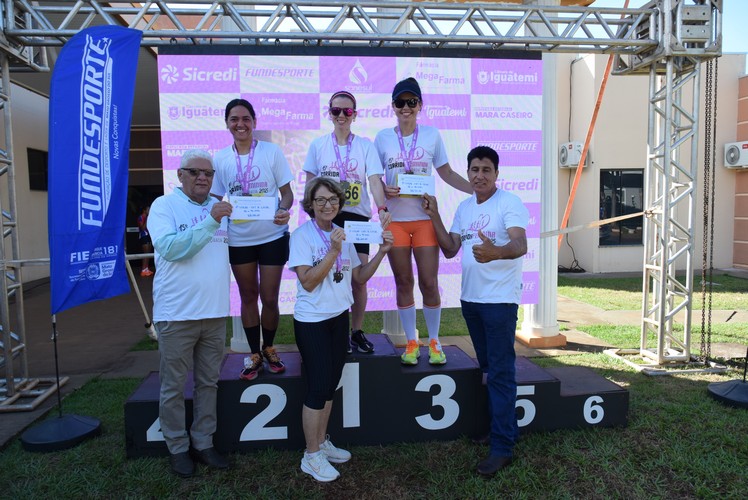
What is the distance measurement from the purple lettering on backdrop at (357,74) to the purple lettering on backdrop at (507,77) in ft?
3.10

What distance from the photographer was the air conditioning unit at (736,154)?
1198 centimetres

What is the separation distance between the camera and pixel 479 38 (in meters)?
4.63

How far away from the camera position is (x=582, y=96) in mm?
11852

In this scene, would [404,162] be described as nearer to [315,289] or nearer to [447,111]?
[315,289]

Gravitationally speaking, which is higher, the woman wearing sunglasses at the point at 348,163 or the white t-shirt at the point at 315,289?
the woman wearing sunglasses at the point at 348,163

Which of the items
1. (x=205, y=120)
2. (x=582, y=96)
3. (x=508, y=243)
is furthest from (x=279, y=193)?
(x=582, y=96)

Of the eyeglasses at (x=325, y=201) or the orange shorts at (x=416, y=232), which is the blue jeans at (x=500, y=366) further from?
the eyeglasses at (x=325, y=201)

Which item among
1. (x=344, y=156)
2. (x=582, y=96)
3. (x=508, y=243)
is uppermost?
(x=582, y=96)

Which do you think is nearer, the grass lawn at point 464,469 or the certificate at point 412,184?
the grass lawn at point 464,469

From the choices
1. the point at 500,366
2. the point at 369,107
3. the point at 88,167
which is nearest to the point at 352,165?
the point at 500,366

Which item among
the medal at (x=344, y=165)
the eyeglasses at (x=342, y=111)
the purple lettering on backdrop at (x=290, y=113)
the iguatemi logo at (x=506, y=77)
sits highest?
the iguatemi logo at (x=506, y=77)

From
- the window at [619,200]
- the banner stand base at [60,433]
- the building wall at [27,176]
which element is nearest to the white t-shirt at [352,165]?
the banner stand base at [60,433]

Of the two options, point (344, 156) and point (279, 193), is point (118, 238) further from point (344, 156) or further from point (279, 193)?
point (344, 156)

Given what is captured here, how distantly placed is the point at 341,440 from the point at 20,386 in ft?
10.4
